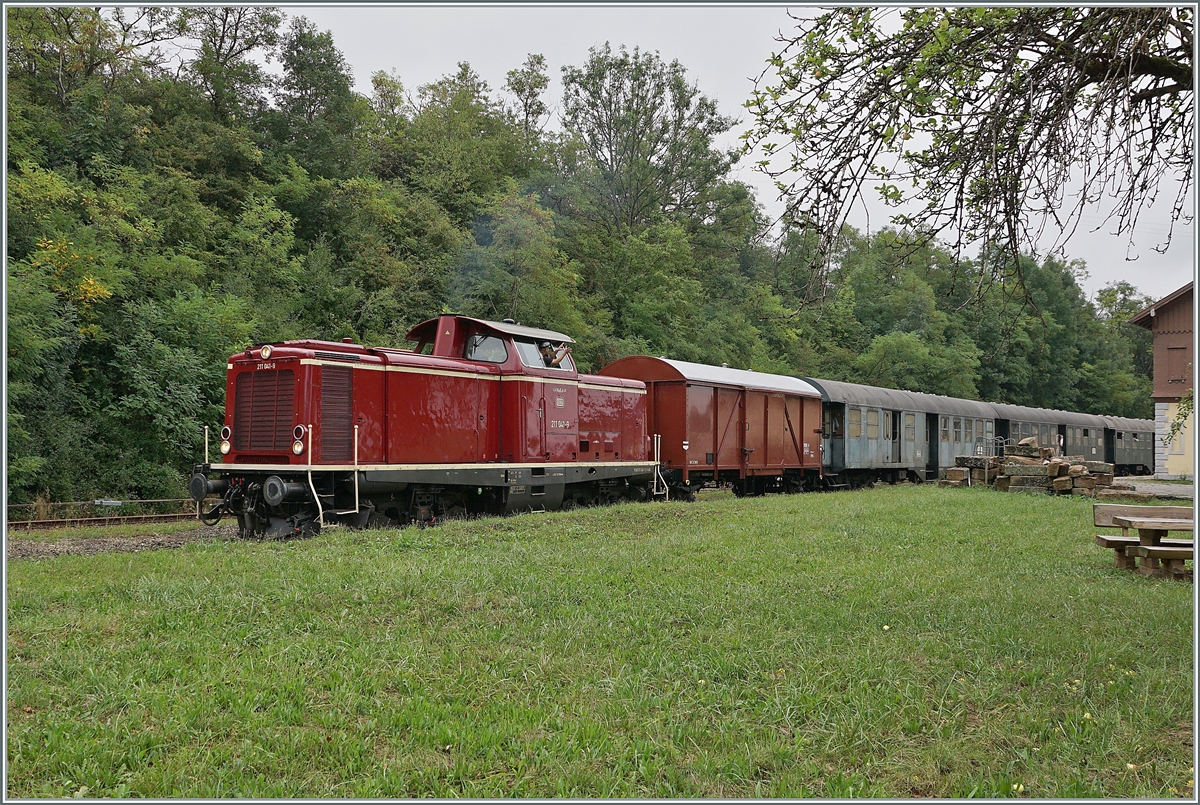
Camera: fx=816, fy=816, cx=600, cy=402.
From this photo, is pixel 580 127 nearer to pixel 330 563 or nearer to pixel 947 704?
pixel 330 563

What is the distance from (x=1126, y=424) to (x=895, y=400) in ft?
A: 76.0

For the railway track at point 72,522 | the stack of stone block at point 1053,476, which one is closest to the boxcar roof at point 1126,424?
the stack of stone block at point 1053,476

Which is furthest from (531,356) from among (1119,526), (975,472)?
(975,472)

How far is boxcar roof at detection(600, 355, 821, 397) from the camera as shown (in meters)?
19.9

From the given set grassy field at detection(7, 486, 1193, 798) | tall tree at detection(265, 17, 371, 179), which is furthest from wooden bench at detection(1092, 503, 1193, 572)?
tall tree at detection(265, 17, 371, 179)

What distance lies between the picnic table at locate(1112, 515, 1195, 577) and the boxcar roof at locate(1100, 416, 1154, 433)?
1414 inches

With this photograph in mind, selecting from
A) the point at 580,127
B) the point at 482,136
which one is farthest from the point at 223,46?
the point at 580,127

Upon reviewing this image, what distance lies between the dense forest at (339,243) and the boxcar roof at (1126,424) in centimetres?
932

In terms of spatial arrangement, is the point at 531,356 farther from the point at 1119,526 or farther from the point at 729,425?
the point at 1119,526

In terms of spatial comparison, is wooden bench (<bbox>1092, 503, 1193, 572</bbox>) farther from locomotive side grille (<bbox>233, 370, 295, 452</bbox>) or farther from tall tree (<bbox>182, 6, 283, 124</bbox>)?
tall tree (<bbox>182, 6, 283, 124</bbox>)

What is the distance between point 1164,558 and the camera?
9.66 m

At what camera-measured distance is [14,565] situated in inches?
350

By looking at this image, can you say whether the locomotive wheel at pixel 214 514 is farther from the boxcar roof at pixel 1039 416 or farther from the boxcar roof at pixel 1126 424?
the boxcar roof at pixel 1126 424

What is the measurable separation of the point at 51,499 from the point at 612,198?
102ft
